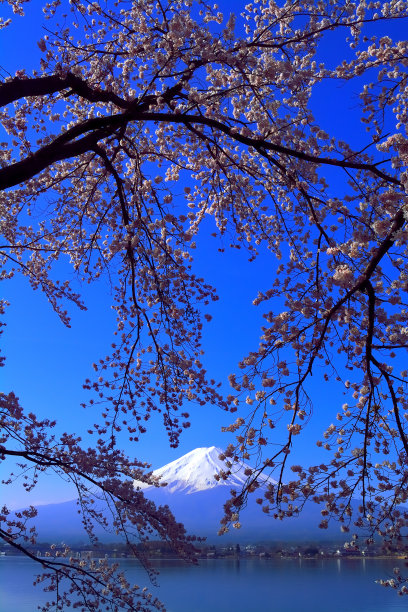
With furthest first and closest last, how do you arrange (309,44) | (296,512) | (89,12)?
1. (89,12)
2. (309,44)
3. (296,512)

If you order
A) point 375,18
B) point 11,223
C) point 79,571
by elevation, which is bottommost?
point 79,571

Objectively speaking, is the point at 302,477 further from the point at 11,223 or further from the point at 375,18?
the point at 11,223

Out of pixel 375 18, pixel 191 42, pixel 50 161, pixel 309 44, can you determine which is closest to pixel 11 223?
pixel 50 161

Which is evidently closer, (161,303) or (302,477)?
(302,477)

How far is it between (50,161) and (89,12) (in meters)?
2.12

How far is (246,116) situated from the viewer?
162 inches

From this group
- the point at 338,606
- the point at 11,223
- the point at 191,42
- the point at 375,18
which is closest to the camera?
the point at 191,42

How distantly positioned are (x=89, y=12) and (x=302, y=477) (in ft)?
13.7

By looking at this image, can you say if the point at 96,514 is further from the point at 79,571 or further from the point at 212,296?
the point at 212,296

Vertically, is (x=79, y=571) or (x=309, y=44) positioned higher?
(x=309, y=44)

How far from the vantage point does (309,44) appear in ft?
12.9

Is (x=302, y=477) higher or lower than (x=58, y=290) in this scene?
lower

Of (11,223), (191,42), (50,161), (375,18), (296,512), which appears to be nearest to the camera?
(296,512)

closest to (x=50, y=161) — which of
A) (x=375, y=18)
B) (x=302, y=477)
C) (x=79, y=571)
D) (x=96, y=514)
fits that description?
(x=302, y=477)
